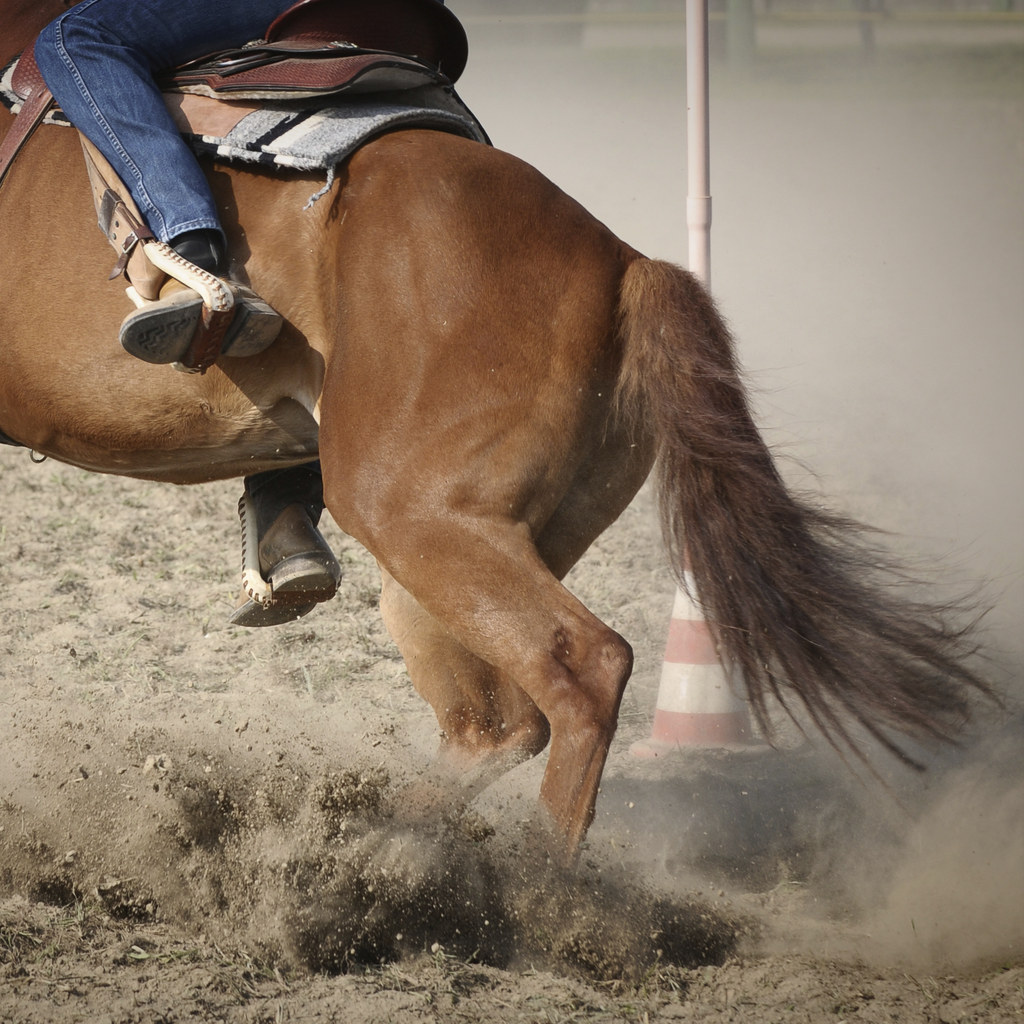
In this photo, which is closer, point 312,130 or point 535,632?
point 535,632

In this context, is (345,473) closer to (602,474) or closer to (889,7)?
(602,474)

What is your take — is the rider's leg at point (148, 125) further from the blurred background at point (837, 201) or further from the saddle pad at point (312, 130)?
the blurred background at point (837, 201)

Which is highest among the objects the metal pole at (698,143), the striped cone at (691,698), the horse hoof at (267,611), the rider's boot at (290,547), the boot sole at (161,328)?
the metal pole at (698,143)

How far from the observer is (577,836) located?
226cm

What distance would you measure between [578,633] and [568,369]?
1.98ft

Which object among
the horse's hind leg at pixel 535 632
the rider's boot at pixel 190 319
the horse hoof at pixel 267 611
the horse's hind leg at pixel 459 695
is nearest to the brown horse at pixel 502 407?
the horse's hind leg at pixel 535 632

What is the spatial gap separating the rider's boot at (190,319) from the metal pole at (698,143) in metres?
1.85

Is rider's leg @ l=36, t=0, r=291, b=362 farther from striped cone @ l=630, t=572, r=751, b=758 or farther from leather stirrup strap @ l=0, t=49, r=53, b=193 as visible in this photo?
striped cone @ l=630, t=572, r=751, b=758

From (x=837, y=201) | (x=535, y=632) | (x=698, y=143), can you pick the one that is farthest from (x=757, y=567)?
(x=837, y=201)

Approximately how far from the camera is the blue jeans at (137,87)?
246 centimetres

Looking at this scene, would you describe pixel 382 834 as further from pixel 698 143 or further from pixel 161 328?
pixel 698 143

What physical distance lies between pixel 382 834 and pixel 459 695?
463 mm

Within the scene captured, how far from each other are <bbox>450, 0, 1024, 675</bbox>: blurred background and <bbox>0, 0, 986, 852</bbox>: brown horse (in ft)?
12.4

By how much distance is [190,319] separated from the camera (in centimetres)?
239
